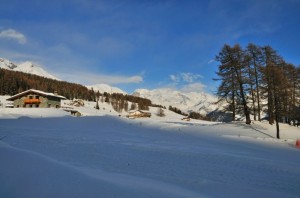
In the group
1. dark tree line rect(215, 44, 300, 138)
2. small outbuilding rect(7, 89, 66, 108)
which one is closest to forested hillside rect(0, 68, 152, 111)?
small outbuilding rect(7, 89, 66, 108)

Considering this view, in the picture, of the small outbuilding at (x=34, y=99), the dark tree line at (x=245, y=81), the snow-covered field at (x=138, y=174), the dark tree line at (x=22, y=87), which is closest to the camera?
the snow-covered field at (x=138, y=174)

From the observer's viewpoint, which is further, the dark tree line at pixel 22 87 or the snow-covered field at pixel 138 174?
the dark tree line at pixel 22 87

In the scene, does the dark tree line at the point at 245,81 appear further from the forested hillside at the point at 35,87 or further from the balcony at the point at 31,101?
the forested hillside at the point at 35,87

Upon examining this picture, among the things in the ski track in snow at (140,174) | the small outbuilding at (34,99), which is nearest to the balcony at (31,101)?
the small outbuilding at (34,99)

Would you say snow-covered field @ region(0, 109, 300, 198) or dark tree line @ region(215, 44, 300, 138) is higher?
dark tree line @ region(215, 44, 300, 138)

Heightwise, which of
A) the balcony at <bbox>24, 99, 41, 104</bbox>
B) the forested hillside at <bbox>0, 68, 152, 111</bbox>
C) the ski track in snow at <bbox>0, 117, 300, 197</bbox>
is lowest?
the ski track in snow at <bbox>0, 117, 300, 197</bbox>

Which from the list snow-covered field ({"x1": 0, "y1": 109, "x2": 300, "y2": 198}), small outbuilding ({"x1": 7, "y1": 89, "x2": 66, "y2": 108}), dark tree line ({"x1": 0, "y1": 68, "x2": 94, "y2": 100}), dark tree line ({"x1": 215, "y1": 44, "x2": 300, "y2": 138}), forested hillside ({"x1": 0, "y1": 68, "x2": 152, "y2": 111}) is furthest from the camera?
forested hillside ({"x1": 0, "y1": 68, "x2": 152, "y2": 111})

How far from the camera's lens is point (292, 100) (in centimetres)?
4719

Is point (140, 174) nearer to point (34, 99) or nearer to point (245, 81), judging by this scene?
point (245, 81)

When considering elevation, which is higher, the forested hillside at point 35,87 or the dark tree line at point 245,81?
the forested hillside at point 35,87

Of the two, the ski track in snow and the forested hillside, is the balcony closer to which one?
the forested hillside

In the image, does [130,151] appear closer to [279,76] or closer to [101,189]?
[101,189]

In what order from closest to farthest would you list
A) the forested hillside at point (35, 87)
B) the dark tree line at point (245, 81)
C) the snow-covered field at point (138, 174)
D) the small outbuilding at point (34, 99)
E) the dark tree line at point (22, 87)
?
the snow-covered field at point (138, 174), the dark tree line at point (245, 81), the small outbuilding at point (34, 99), the dark tree line at point (22, 87), the forested hillside at point (35, 87)

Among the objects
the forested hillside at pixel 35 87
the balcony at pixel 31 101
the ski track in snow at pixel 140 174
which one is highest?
the forested hillside at pixel 35 87
